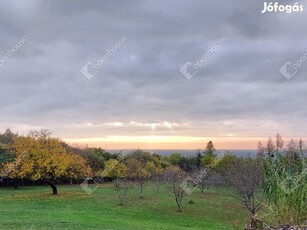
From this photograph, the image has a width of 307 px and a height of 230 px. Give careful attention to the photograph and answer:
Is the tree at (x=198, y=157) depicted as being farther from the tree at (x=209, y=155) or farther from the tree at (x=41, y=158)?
the tree at (x=41, y=158)

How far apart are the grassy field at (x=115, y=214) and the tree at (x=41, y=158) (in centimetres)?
224

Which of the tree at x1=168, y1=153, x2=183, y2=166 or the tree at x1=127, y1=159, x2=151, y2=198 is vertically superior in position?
the tree at x1=168, y1=153, x2=183, y2=166

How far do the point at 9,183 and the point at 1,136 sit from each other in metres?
11.4

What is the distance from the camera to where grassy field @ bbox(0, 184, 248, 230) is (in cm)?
1892

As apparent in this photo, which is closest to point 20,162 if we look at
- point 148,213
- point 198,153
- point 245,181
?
point 148,213

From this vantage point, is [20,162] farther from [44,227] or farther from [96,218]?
[44,227]

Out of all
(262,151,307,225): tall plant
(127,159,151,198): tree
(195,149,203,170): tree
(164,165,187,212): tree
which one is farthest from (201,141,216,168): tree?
(262,151,307,225): tall plant

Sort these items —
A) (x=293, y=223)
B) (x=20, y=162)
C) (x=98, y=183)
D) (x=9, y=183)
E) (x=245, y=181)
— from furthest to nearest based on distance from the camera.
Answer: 1. (x=98, y=183)
2. (x=9, y=183)
3. (x=20, y=162)
4. (x=245, y=181)
5. (x=293, y=223)

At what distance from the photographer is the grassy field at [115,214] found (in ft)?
62.1

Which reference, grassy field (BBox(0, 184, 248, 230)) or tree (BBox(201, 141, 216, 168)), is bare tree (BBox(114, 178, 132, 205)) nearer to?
grassy field (BBox(0, 184, 248, 230))

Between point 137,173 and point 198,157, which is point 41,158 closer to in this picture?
point 137,173

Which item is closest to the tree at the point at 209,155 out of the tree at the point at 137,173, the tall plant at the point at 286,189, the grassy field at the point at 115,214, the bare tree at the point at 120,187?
the tree at the point at 137,173

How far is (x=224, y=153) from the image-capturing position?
183ft

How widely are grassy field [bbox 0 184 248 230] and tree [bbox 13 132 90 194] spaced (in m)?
2.24
